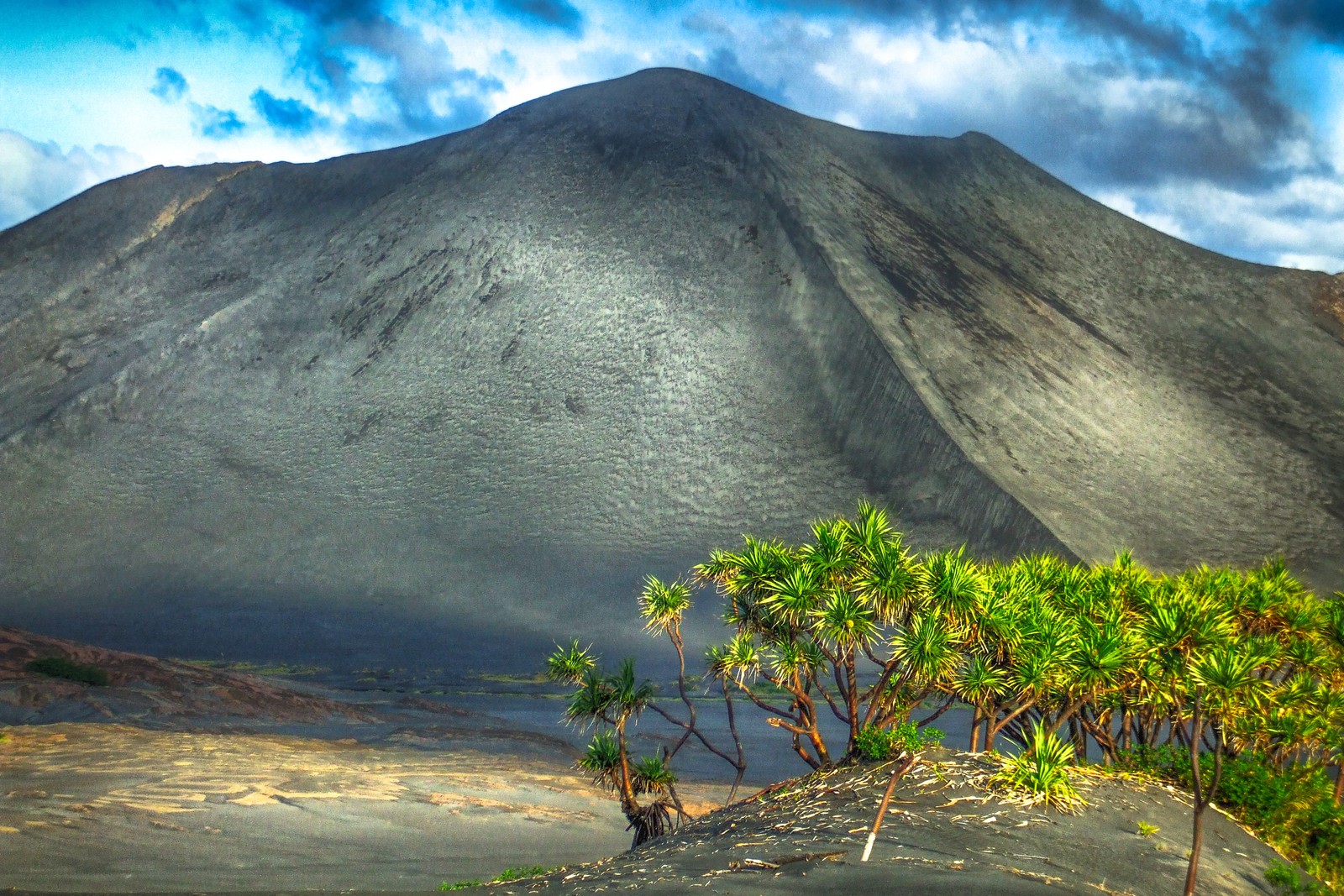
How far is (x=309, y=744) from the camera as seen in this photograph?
82.4 feet

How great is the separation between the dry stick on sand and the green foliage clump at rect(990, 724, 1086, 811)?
0.82 meters

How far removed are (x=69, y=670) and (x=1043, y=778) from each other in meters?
25.5

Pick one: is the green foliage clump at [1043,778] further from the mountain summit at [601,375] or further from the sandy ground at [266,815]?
the mountain summit at [601,375]

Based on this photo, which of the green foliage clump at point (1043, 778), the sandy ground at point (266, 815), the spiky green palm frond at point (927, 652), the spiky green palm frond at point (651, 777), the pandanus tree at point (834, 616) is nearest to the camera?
the green foliage clump at point (1043, 778)

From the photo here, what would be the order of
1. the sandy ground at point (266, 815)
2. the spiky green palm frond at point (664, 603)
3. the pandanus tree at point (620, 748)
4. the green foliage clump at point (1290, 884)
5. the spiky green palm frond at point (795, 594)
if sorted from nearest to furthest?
the green foliage clump at point (1290, 884) < the spiky green palm frond at point (795, 594) < the sandy ground at point (266, 815) < the pandanus tree at point (620, 748) < the spiky green palm frond at point (664, 603)

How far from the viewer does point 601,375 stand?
62.6 m

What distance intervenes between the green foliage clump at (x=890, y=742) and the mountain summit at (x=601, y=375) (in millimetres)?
38242

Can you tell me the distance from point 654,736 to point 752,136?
51.5 meters

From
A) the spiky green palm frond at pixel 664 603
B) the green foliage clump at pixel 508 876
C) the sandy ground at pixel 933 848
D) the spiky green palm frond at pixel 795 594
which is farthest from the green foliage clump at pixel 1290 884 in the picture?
the green foliage clump at pixel 508 876

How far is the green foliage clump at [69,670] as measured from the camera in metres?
28.3

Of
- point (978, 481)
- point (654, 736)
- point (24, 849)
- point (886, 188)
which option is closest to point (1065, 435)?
point (978, 481)

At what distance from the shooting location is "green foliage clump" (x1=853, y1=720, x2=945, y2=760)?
12133 mm

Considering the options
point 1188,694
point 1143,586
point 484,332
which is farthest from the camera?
point 484,332

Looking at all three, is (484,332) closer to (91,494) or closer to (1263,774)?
(91,494)
